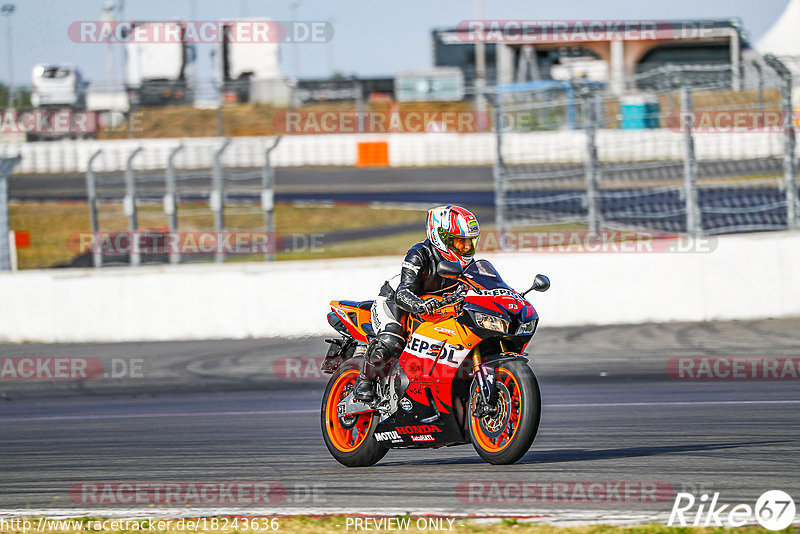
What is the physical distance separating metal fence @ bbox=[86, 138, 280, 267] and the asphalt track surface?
1.94 meters

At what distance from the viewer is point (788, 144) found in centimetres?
1345

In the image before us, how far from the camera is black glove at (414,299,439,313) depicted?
6562mm

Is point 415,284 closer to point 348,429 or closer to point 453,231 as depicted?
point 453,231

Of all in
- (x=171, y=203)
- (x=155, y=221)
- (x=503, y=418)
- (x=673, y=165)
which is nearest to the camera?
(x=503, y=418)

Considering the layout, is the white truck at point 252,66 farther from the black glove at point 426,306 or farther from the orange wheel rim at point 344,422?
the black glove at point 426,306

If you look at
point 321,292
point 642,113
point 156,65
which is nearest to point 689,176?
point 642,113

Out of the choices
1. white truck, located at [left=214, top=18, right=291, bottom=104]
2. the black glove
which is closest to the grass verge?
white truck, located at [left=214, top=18, right=291, bottom=104]

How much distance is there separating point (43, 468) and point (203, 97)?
19.8m

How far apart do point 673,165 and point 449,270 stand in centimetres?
818

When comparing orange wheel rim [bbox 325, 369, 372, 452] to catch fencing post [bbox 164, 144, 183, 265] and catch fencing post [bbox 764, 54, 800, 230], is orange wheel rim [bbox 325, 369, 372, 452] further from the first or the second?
catch fencing post [bbox 164, 144, 183, 265]

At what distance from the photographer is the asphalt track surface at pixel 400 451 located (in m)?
6.18

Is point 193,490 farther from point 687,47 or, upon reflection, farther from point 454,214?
point 687,47

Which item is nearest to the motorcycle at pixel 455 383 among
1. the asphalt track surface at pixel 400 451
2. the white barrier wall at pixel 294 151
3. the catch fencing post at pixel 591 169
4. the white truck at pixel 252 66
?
the asphalt track surface at pixel 400 451

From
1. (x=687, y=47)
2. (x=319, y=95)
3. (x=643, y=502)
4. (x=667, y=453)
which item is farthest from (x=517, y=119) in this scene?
(x=687, y=47)
